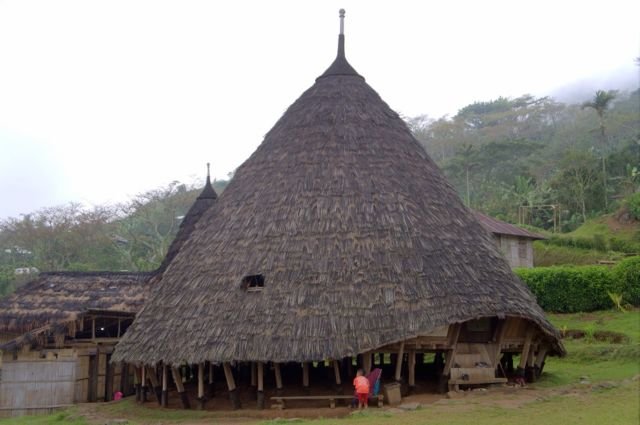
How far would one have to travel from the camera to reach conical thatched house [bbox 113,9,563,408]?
50.0ft

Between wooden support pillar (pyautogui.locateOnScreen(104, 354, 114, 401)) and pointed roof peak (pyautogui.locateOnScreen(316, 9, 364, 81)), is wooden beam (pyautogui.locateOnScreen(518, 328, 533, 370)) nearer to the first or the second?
pointed roof peak (pyautogui.locateOnScreen(316, 9, 364, 81))

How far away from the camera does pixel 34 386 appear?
20141mm

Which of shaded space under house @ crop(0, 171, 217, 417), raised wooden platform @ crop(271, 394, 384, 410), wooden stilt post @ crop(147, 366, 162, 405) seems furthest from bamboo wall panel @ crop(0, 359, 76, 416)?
raised wooden platform @ crop(271, 394, 384, 410)

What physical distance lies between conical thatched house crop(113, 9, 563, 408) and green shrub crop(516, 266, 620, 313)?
9.95 metres

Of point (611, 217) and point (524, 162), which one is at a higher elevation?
point (524, 162)

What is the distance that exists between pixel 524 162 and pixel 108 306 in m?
47.4

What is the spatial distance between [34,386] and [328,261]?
33.6ft

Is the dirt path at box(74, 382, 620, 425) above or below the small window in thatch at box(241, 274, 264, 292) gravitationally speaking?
below

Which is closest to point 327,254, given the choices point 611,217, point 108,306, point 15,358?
point 108,306

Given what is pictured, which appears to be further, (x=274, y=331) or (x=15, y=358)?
(x=15, y=358)

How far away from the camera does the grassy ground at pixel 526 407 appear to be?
12508mm

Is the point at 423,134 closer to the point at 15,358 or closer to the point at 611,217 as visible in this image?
the point at 611,217

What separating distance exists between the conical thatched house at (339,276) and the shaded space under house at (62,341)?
395cm

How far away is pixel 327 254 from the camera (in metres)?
16.4
